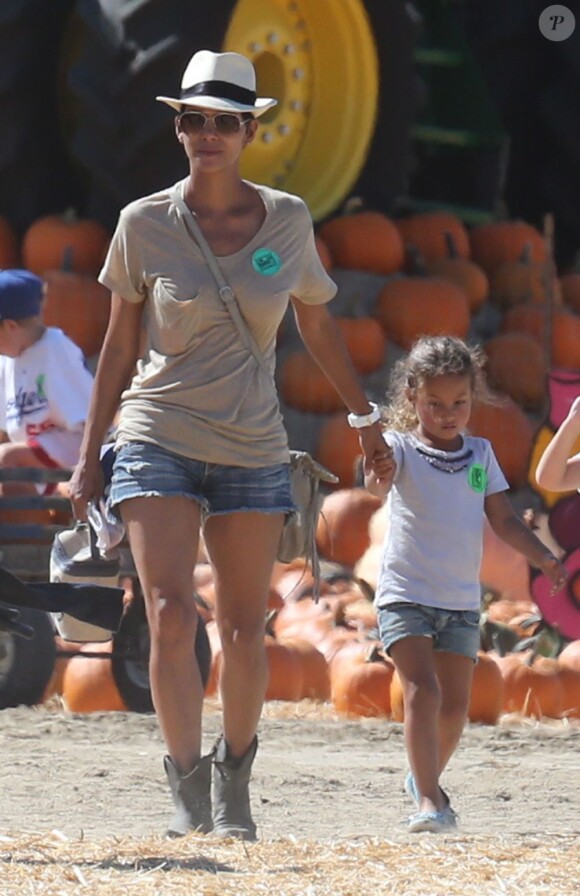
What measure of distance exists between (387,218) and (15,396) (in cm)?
461

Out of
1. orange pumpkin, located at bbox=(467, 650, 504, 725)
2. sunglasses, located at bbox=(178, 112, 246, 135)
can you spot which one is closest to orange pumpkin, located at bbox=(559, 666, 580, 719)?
orange pumpkin, located at bbox=(467, 650, 504, 725)

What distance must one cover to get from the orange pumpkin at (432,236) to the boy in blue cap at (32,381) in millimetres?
4693

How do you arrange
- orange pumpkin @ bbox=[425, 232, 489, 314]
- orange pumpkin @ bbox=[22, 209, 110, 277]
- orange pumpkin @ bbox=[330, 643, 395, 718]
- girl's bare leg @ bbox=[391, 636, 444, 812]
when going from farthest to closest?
orange pumpkin @ bbox=[425, 232, 489, 314] → orange pumpkin @ bbox=[22, 209, 110, 277] → orange pumpkin @ bbox=[330, 643, 395, 718] → girl's bare leg @ bbox=[391, 636, 444, 812]

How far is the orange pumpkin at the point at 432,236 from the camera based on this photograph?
11.6 meters

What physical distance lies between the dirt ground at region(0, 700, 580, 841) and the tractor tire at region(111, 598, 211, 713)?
0.40 feet

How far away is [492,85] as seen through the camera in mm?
13539

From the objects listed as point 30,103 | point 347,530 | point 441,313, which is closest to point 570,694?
point 347,530

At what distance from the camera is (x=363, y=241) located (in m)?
11.1

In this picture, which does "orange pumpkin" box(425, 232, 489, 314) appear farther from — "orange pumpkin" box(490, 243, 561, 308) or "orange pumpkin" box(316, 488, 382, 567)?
"orange pumpkin" box(316, 488, 382, 567)

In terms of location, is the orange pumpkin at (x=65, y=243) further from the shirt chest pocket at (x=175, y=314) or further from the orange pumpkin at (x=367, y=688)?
the shirt chest pocket at (x=175, y=314)

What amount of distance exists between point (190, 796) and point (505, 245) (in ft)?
25.8

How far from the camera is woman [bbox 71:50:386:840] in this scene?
179 inches

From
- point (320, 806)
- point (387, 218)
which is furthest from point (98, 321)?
point (320, 806)

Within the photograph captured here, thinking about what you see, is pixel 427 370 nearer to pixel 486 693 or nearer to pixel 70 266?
pixel 486 693
